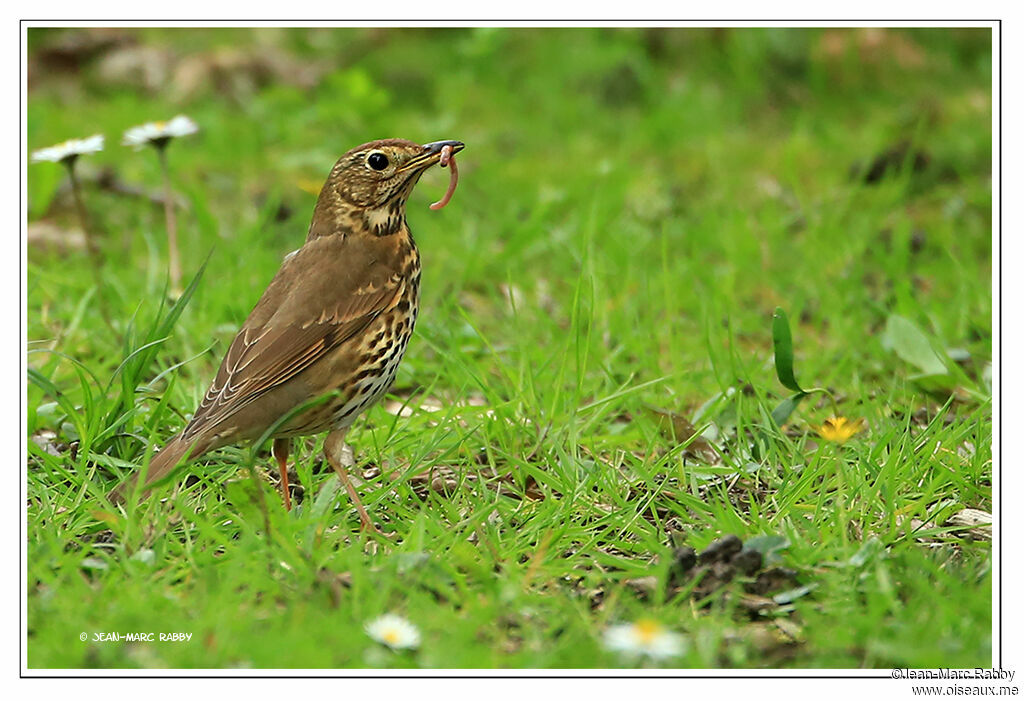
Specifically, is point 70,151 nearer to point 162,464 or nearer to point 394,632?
point 162,464

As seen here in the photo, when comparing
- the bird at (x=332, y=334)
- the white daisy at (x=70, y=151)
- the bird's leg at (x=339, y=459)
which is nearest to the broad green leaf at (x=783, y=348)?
the bird at (x=332, y=334)

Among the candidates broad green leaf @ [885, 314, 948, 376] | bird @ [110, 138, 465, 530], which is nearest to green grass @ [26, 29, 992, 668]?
broad green leaf @ [885, 314, 948, 376]

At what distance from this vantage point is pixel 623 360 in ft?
16.1

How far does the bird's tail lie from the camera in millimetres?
3388

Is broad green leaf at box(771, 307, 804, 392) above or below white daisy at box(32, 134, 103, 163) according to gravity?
below

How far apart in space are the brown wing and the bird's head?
0.59 feet

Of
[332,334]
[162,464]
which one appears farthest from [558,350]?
[162,464]

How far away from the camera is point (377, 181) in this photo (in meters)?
3.92

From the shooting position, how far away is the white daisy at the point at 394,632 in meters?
2.85

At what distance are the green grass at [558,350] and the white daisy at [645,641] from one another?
0.04 metres

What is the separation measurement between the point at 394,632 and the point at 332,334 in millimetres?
1043

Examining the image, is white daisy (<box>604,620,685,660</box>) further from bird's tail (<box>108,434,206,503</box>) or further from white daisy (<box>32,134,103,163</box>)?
white daisy (<box>32,134,103,163</box>)

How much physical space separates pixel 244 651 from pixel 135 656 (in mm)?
263
